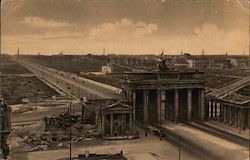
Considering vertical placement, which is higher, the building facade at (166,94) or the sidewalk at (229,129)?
the building facade at (166,94)

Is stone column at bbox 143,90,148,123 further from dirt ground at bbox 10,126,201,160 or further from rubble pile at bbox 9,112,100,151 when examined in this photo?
dirt ground at bbox 10,126,201,160

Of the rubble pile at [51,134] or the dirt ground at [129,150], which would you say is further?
the rubble pile at [51,134]

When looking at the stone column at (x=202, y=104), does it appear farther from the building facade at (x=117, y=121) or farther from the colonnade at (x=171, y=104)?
the building facade at (x=117, y=121)

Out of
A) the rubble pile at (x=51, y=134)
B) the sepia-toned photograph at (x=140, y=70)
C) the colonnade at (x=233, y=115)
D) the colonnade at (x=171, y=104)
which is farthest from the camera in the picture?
the colonnade at (x=171, y=104)

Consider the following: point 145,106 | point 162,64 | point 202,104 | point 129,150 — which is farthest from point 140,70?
point 129,150

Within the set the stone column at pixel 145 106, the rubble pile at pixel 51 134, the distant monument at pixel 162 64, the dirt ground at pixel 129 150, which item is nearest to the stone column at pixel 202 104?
the distant monument at pixel 162 64
